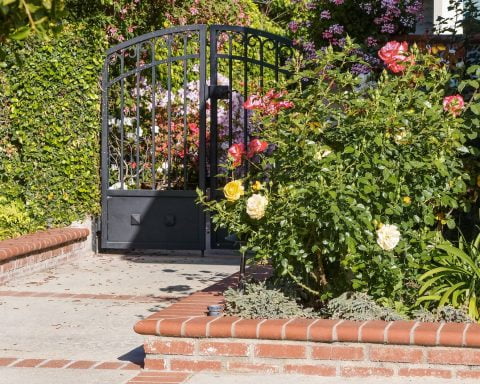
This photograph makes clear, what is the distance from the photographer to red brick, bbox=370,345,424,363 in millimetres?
5770

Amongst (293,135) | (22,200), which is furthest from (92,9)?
(293,135)

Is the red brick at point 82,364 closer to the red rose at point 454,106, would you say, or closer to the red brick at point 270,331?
the red brick at point 270,331

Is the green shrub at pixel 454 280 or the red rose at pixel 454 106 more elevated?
the red rose at pixel 454 106

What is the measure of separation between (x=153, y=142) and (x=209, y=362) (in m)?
6.06

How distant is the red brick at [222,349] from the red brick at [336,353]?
42cm

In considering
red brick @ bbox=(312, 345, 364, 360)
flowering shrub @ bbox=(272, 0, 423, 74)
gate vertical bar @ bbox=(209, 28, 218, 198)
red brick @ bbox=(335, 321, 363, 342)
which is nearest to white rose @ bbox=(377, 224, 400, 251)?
red brick @ bbox=(335, 321, 363, 342)

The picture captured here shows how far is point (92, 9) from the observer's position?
39.2ft

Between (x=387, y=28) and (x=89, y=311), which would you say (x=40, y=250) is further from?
(x=387, y=28)

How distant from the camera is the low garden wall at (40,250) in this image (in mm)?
9891

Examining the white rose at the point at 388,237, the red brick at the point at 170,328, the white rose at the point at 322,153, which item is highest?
the white rose at the point at 322,153

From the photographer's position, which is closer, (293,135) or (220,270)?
(293,135)

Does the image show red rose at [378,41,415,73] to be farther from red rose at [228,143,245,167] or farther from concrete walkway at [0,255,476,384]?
concrete walkway at [0,255,476,384]

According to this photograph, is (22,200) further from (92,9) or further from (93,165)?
(92,9)

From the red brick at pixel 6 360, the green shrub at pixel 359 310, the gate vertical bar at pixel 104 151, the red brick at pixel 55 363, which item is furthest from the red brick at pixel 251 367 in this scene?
the gate vertical bar at pixel 104 151
